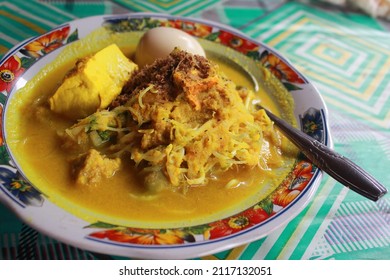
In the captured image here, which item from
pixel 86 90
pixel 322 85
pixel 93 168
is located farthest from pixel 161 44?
pixel 322 85

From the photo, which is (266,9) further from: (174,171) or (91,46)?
(174,171)

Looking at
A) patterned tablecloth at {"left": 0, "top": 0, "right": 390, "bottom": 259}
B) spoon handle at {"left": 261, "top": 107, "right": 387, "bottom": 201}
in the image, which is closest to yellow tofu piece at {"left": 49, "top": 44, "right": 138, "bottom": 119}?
patterned tablecloth at {"left": 0, "top": 0, "right": 390, "bottom": 259}

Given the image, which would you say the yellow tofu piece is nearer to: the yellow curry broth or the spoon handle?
the yellow curry broth

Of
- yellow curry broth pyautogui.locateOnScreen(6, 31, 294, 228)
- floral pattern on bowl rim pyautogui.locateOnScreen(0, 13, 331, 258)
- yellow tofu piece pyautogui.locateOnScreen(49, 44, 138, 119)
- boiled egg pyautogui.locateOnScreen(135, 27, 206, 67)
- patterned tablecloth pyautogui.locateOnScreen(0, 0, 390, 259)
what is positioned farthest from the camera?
boiled egg pyautogui.locateOnScreen(135, 27, 206, 67)

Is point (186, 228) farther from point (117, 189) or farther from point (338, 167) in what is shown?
point (338, 167)

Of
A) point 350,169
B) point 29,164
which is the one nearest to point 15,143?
point 29,164

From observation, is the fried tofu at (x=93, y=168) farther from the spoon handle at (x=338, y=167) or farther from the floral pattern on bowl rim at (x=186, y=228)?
the spoon handle at (x=338, y=167)
